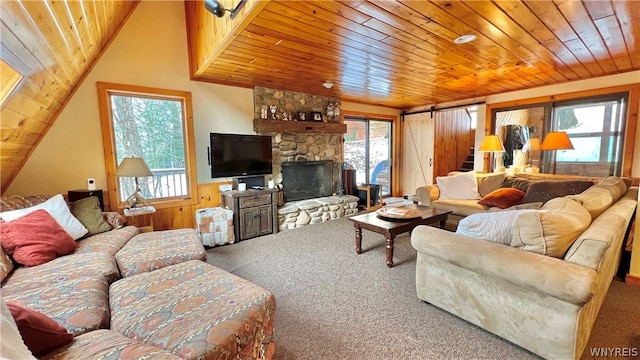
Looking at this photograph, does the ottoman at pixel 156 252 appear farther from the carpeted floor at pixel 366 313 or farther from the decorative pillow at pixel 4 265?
the carpeted floor at pixel 366 313

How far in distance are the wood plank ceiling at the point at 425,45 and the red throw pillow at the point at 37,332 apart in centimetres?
→ 207

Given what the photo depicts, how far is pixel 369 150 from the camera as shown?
20.4ft

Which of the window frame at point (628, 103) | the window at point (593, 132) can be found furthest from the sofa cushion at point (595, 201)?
the window at point (593, 132)

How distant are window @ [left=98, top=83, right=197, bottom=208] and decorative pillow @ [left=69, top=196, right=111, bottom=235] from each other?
0.67m

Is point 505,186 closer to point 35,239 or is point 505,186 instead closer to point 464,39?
point 464,39

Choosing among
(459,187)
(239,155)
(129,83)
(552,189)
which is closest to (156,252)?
(239,155)

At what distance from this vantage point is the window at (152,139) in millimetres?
3242

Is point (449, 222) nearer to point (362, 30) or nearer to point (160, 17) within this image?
point (362, 30)

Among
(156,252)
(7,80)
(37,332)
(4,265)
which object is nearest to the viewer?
(37,332)

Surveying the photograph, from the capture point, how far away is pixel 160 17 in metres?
3.38

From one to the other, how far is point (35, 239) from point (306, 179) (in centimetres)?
353

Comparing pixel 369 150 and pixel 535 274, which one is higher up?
pixel 369 150

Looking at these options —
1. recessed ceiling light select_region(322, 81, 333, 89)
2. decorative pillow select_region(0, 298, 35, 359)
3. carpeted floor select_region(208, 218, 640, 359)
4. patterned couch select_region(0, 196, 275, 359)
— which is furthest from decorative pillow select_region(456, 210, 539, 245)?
recessed ceiling light select_region(322, 81, 333, 89)

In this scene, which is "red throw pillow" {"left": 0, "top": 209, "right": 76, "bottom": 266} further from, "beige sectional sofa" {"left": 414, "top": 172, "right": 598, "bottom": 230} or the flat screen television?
"beige sectional sofa" {"left": 414, "top": 172, "right": 598, "bottom": 230}
